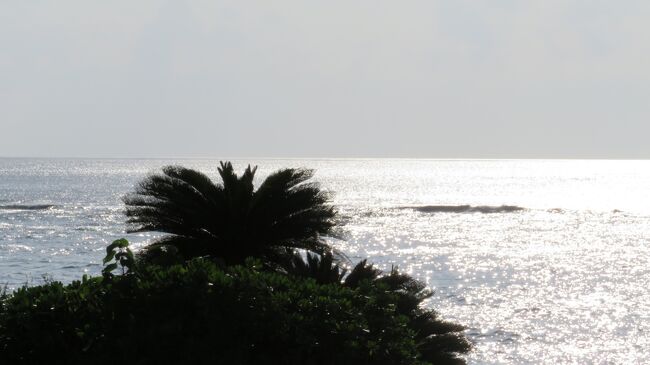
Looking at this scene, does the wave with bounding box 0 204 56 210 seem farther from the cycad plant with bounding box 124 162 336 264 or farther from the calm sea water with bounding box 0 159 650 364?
the cycad plant with bounding box 124 162 336 264

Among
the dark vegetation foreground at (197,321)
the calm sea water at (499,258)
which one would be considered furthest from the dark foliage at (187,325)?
the calm sea water at (499,258)

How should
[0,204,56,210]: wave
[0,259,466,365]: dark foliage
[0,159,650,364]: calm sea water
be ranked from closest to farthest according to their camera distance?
[0,259,466,365]: dark foliage, [0,159,650,364]: calm sea water, [0,204,56,210]: wave

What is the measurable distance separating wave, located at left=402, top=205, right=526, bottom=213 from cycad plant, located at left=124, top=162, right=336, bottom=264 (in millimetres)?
101392

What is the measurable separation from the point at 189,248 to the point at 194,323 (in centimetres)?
748

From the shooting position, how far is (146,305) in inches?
396

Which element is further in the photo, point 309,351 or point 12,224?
point 12,224

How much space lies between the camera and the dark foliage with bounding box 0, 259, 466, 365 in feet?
32.2

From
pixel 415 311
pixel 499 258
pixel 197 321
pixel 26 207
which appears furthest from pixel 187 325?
pixel 26 207

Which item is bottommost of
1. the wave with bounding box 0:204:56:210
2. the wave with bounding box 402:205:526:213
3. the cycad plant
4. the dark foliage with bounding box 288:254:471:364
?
the wave with bounding box 0:204:56:210

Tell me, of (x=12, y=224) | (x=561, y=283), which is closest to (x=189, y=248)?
(x=561, y=283)

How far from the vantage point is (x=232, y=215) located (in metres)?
17.7

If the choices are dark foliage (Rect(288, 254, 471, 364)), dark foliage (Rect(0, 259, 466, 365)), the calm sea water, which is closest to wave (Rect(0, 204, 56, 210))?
the calm sea water

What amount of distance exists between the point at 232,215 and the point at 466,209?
353 feet

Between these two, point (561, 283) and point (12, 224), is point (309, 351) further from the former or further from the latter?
point (12, 224)
